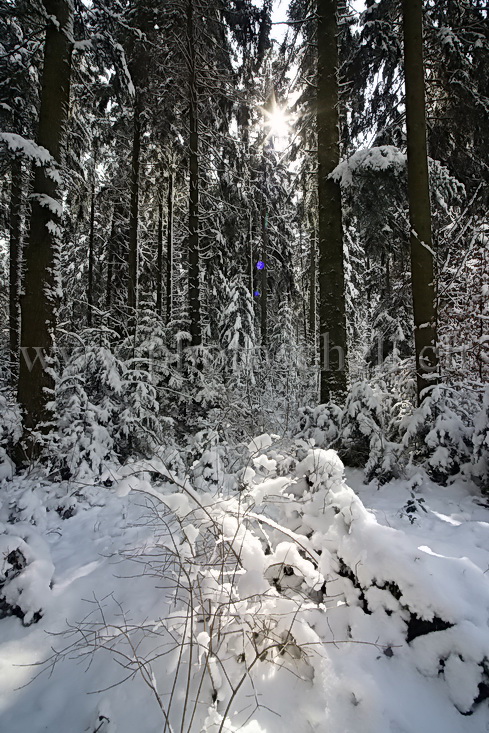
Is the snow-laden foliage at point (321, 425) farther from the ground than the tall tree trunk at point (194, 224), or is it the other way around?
the tall tree trunk at point (194, 224)

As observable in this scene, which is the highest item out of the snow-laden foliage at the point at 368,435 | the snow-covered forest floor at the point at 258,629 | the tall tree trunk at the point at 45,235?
the tall tree trunk at the point at 45,235

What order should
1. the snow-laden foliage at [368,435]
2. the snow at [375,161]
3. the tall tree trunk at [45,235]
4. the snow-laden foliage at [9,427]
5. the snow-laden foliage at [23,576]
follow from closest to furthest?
the snow-laden foliage at [23,576]
the snow-laden foliage at [368,435]
the snow-laden foliage at [9,427]
the tall tree trunk at [45,235]
the snow at [375,161]

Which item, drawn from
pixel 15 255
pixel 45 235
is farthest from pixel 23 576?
pixel 15 255

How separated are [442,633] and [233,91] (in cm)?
1054

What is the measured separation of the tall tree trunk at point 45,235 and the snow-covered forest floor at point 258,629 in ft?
10.6

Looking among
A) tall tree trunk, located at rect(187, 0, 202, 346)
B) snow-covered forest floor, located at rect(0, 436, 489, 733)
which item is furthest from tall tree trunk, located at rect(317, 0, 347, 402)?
snow-covered forest floor, located at rect(0, 436, 489, 733)

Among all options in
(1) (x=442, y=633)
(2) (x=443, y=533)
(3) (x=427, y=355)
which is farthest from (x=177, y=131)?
(1) (x=442, y=633)

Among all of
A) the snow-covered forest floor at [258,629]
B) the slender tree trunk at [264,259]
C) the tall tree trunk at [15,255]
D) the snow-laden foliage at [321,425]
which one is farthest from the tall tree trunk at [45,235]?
the slender tree trunk at [264,259]

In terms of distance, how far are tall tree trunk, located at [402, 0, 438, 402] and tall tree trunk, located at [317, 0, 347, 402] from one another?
128 cm

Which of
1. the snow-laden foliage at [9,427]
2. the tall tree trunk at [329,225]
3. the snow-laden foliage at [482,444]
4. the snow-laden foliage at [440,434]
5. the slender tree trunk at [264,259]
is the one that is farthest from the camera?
the slender tree trunk at [264,259]

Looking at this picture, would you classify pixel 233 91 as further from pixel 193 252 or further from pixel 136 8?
pixel 193 252

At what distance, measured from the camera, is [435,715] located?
5.55ft

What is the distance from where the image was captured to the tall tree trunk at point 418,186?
5.64 metres

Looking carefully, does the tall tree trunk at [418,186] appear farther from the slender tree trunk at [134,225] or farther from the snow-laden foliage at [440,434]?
the slender tree trunk at [134,225]
